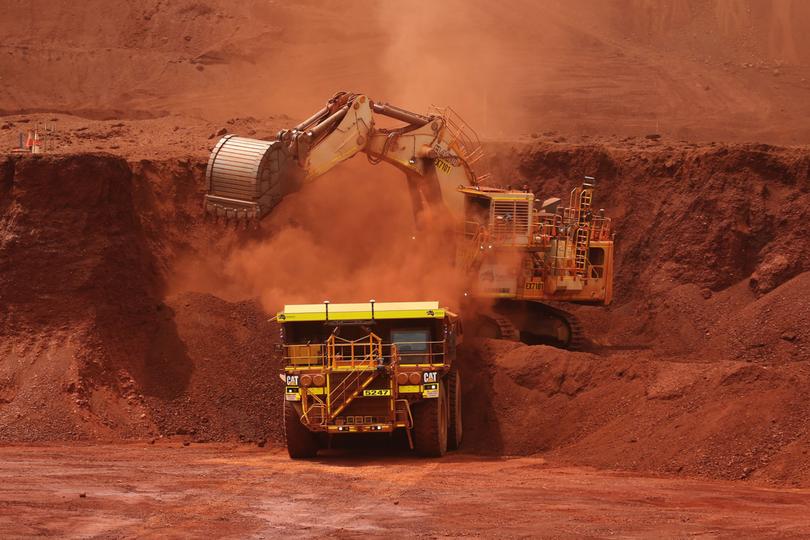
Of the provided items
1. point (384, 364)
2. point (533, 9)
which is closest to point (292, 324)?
point (384, 364)

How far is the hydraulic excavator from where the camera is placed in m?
26.5

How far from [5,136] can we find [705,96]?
31798 millimetres

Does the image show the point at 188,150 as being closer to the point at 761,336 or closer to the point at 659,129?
the point at 761,336

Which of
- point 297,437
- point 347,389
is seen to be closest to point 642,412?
point 347,389

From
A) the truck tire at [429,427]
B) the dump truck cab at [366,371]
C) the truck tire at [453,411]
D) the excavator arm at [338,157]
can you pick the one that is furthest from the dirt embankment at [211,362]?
the excavator arm at [338,157]

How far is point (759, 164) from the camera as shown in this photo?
41.2 metres

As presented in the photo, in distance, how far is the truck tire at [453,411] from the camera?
26938 mm

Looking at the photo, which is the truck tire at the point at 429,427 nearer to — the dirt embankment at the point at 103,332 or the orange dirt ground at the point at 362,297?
the orange dirt ground at the point at 362,297

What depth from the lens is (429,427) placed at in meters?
25.0

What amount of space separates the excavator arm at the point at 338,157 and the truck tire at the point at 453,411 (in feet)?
14.4

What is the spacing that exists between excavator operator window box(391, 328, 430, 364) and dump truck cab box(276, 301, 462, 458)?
0.05 ft

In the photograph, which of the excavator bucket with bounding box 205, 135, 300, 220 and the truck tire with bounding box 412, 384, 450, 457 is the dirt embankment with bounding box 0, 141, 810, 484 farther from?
the excavator bucket with bounding box 205, 135, 300, 220

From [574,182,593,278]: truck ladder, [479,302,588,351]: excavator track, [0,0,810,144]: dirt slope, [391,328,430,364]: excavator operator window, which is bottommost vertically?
[391,328,430,364]: excavator operator window

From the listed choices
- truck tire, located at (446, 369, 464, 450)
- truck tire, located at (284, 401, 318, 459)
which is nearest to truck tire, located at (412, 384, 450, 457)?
truck tire, located at (446, 369, 464, 450)
